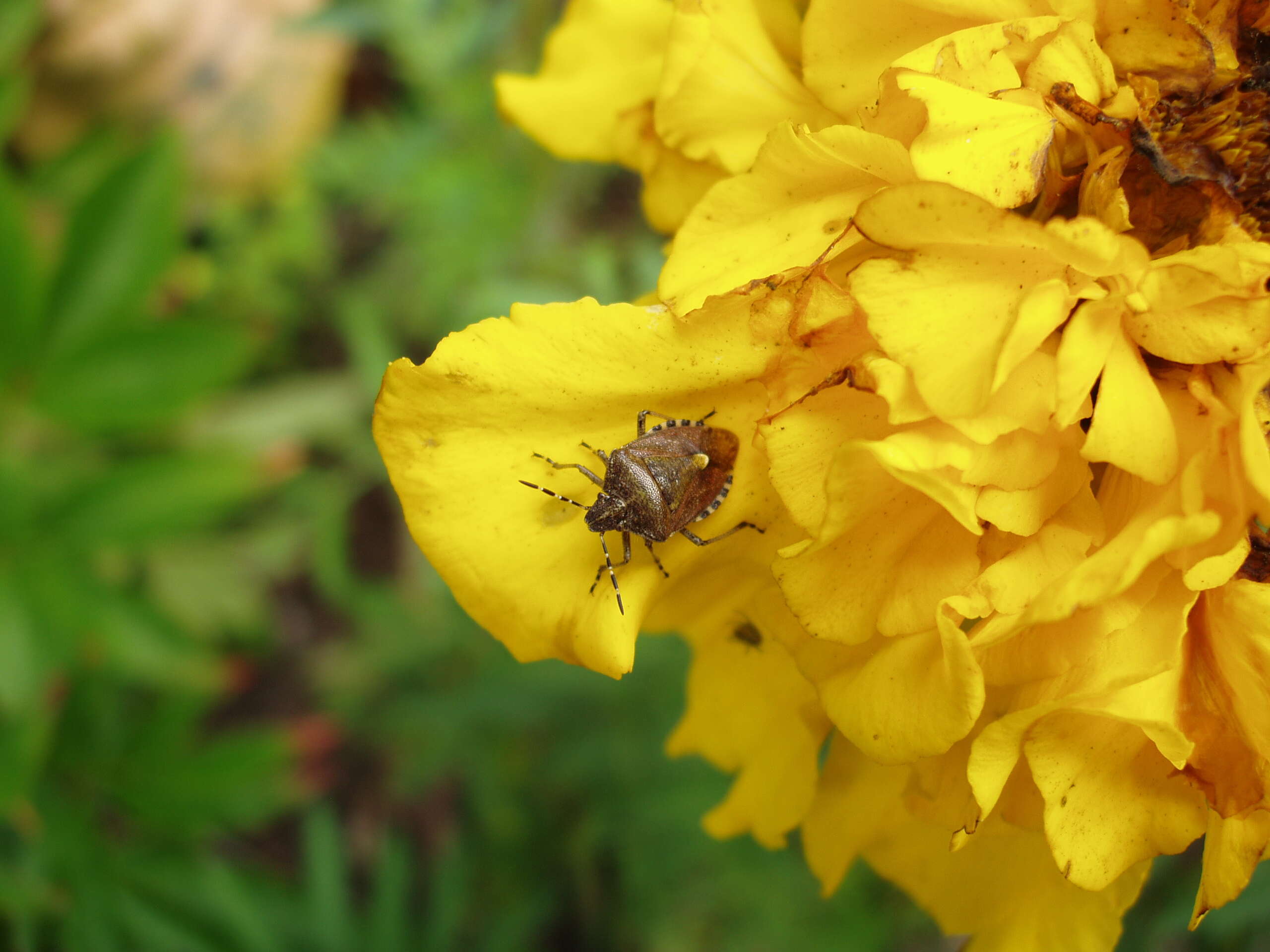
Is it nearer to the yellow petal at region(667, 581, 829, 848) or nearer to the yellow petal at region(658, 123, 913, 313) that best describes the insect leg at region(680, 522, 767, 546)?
the yellow petal at region(667, 581, 829, 848)

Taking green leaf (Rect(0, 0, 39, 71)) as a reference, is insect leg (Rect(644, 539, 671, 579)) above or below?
below

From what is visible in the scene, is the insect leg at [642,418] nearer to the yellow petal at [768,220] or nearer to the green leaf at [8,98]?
the yellow petal at [768,220]

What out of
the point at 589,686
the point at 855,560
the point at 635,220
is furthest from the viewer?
the point at 635,220

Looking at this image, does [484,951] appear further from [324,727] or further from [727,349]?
[727,349]

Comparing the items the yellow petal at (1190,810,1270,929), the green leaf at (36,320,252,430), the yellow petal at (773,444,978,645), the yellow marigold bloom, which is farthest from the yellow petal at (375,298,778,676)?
the green leaf at (36,320,252,430)

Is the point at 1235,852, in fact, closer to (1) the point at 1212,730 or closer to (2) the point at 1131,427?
(1) the point at 1212,730

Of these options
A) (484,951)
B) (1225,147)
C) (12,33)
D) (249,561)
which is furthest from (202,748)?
(1225,147)
